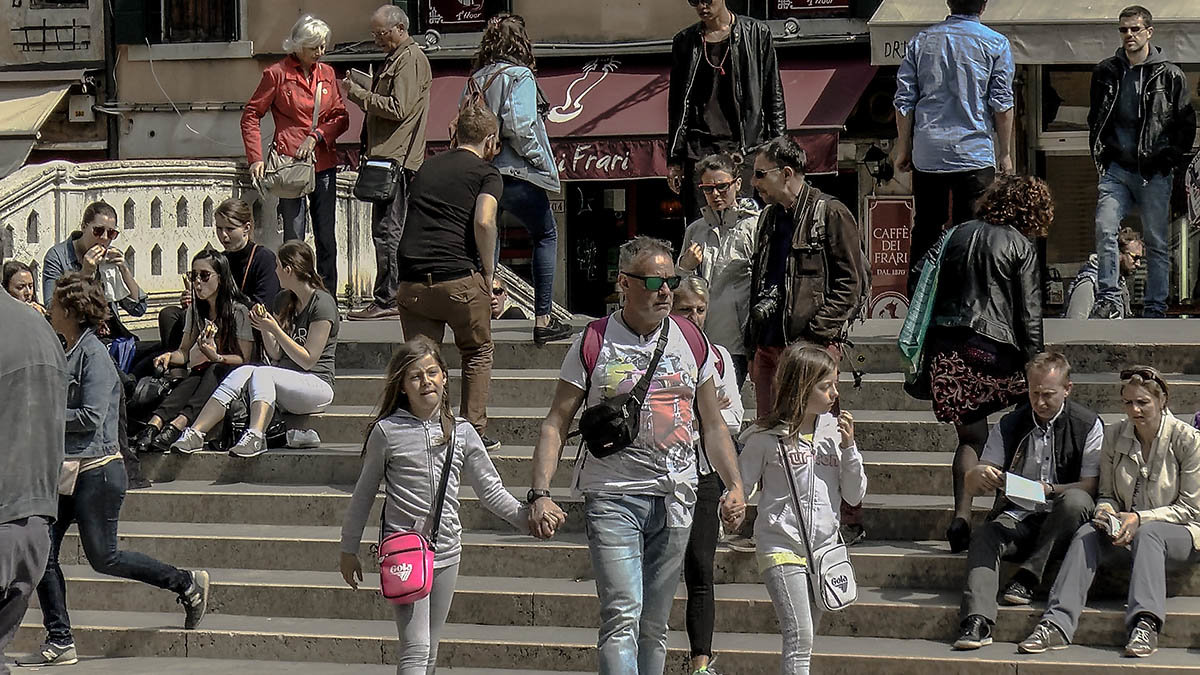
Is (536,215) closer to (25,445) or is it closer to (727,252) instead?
(727,252)

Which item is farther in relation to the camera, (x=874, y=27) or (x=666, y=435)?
(x=874, y=27)

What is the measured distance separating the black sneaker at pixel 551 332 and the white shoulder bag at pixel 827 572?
13.6ft

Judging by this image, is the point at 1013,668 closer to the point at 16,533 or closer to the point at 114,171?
the point at 16,533

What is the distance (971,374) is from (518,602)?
2282 mm

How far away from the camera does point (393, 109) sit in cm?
1212

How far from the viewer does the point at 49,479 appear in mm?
5566

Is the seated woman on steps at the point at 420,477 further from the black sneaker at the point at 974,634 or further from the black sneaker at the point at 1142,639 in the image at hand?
the black sneaker at the point at 1142,639

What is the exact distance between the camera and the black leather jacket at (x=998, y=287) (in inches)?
322

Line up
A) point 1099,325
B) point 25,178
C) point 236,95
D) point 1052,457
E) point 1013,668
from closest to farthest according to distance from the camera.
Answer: point 1013,668 → point 1052,457 → point 1099,325 → point 25,178 → point 236,95

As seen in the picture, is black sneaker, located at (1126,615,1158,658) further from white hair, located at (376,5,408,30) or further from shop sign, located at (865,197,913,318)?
shop sign, located at (865,197,913,318)

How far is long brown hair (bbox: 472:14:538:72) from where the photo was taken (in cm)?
1070

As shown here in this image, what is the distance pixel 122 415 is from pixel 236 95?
10.7 metres

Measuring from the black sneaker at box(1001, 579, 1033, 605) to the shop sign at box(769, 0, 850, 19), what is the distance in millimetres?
10882

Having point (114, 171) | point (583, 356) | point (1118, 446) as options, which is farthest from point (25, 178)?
point (1118, 446)
